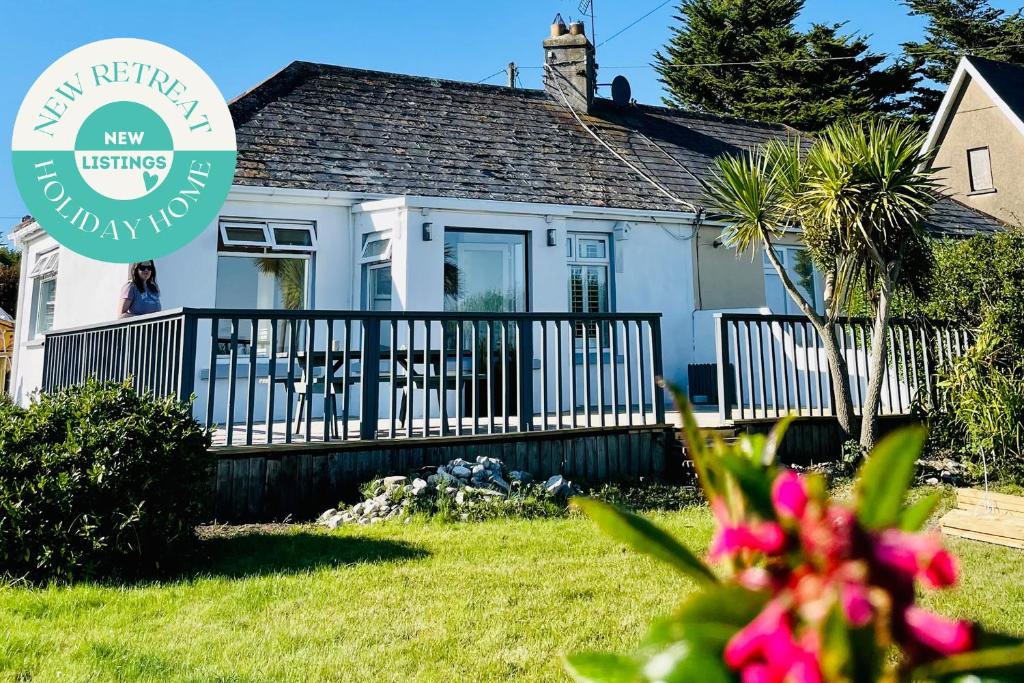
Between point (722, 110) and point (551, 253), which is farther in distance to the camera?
point (722, 110)

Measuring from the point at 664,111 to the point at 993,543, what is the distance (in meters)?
13.8

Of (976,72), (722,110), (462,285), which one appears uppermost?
(722,110)

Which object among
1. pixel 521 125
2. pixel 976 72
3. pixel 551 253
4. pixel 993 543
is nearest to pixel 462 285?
pixel 551 253

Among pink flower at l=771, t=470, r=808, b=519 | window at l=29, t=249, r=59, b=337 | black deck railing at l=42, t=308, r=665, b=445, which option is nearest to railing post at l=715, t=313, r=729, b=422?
black deck railing at l=42, t=308, r=665, b=445

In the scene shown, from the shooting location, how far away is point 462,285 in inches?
420

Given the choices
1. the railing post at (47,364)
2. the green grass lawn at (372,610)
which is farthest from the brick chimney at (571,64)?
the green grass lawn at (372,610)

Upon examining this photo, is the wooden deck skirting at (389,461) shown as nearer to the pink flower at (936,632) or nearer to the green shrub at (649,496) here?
the green shrub at (649,496)

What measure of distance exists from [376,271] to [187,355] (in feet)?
15.8

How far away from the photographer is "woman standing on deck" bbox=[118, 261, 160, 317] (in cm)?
806

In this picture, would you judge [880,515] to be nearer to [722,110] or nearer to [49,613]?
[49,613]

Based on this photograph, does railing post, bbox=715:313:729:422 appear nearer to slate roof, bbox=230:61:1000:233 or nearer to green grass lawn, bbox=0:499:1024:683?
green grass lawn, bbox=0:499:1024:683

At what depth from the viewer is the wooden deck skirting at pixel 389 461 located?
597 cm

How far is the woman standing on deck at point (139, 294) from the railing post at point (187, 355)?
100 inches

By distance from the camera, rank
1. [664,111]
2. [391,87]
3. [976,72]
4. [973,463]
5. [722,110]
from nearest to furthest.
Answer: [973,463] < [391,87] < [664,111] < [976,72] < [722,110]
